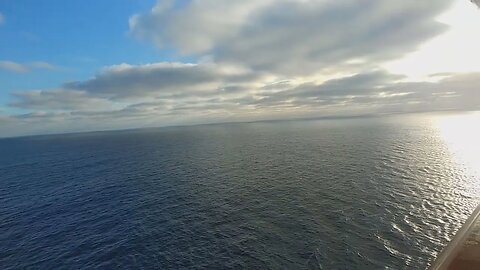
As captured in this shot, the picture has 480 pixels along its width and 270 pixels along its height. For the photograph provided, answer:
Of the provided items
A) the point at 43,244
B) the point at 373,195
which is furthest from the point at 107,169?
the point at 373,195

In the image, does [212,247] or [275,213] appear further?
[275,213]

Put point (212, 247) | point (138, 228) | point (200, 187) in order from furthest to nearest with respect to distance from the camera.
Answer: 1. point (200, 187)
2. point (138, 228)
3. point (212, 247)

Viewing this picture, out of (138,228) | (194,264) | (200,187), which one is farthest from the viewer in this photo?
(200,187)

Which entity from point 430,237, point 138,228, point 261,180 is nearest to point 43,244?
point 138,228

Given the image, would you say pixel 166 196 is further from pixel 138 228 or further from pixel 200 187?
pixel 138 228

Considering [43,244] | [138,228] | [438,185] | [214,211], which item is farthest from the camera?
[438,185]

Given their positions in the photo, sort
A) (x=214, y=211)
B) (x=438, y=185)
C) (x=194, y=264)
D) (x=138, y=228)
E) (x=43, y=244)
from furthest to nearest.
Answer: (x=438, y=185), (x=214, y=211), (x=138, y=228), (x=43, y=244), (x=194, y=264)

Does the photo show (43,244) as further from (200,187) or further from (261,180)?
(261,180)

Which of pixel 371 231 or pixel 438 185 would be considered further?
pixel 438 185

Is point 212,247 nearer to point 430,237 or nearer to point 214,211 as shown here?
point 214,211
